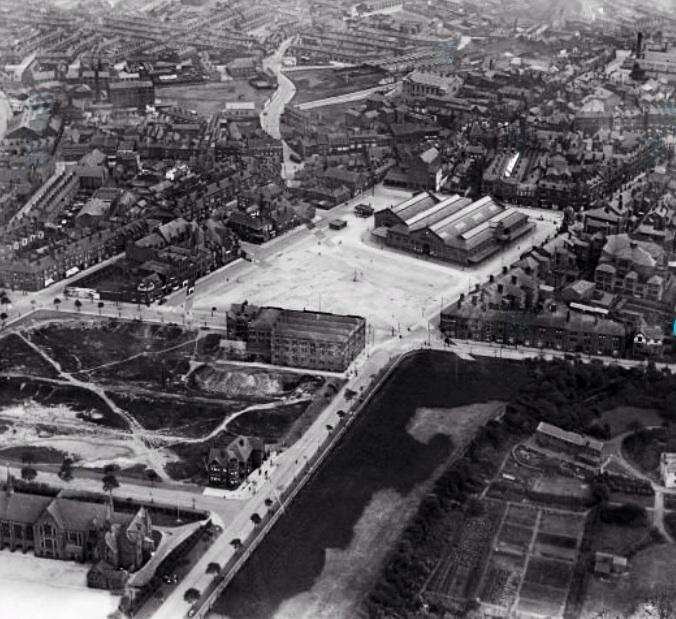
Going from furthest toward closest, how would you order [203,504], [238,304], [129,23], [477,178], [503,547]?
[129,23] < [477,178] < [238,304] < [203,504] < [503,547]

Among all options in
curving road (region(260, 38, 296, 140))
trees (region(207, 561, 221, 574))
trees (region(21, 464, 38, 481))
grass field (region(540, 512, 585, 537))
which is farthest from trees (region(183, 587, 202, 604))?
curving road (region(260, 38, 296, 140))

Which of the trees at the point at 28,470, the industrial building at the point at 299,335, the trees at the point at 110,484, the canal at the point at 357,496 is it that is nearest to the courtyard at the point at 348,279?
the industrial building at the point at 299,335

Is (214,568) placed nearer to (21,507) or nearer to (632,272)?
(21,507)

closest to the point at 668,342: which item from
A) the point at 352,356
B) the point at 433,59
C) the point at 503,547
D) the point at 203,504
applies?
the point at 352,356

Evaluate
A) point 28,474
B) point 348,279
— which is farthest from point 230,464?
point 348,279

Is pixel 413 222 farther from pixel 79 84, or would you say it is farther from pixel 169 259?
pixel 79 84

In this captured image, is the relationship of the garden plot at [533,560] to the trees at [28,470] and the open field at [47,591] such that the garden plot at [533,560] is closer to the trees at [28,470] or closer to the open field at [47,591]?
the open field at [47,591]
